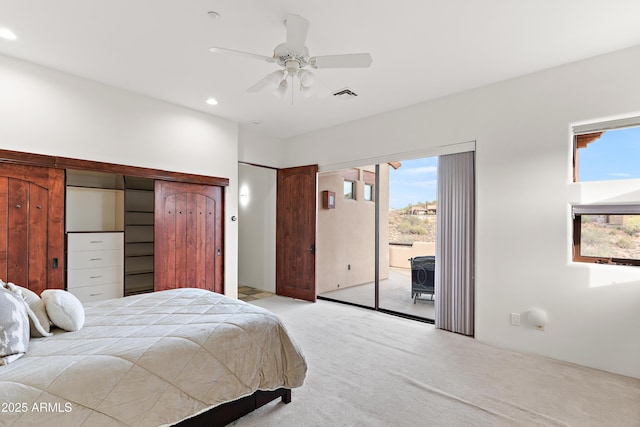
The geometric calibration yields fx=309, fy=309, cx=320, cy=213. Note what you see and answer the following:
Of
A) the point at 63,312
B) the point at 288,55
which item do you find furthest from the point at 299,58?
the point at 63,312

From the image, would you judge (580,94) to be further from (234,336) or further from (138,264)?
(138,264)

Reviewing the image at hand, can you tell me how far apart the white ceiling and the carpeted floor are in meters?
2.89

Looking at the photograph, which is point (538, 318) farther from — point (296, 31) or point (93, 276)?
point (93, 276)

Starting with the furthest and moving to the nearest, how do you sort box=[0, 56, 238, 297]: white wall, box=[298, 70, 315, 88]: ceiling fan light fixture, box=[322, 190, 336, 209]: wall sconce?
box=[322, 190, 336, 209]: wall sconce < box=[0, 56, 238, 297]: white wall < box=[298, 70, 315, 88]: ceiling fan light fixture

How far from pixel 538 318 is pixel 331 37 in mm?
3323

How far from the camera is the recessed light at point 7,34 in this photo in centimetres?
260

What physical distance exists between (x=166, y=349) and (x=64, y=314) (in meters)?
0.78

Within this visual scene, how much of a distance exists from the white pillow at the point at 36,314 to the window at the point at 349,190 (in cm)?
460

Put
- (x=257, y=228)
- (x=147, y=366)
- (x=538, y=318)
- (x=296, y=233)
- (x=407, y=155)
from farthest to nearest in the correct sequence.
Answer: (x=257, y=228)
(x=296, y=233)
(x=407, y=155)
(x=538, y=318)
(x=147, y=366)

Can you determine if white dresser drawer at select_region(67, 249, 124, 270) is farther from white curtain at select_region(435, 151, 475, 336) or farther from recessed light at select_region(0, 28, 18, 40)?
white curtain at select_region(435, 151, 475, 336)

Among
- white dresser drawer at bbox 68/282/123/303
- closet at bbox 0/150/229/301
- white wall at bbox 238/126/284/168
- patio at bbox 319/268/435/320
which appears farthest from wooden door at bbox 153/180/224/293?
patio at bbox 319/268/435/320

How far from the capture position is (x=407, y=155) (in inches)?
167

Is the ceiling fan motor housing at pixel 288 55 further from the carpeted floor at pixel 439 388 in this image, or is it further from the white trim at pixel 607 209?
the white trim at pixel 607 209

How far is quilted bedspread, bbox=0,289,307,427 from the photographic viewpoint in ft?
4.50
